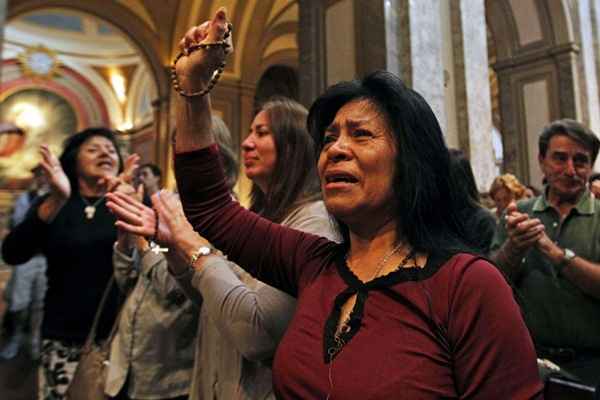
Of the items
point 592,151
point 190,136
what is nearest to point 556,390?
point 190,136

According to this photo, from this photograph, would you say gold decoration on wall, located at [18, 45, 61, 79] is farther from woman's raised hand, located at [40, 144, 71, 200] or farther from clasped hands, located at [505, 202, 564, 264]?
clasped hands, located at [505, 202, 564, 264]

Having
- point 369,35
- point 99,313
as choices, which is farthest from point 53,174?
point 369,35

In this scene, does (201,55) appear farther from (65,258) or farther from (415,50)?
(415,50)

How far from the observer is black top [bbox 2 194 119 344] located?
6.86 feet

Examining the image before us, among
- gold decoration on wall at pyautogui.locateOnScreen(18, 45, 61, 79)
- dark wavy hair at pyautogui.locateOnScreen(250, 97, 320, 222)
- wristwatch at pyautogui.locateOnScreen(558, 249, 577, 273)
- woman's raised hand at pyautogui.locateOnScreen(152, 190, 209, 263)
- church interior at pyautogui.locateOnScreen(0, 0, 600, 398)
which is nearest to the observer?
woman's raised hand at pyautogui.locateOnScreen(152, 190, 209, 263)

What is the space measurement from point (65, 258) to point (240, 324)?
1.34 metres

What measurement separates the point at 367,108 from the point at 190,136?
0.41 metres

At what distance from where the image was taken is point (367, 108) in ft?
3.39

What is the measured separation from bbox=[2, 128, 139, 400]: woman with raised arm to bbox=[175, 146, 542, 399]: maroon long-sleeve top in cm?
134

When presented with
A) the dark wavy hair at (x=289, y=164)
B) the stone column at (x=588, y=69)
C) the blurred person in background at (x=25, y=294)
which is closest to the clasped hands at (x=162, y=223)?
the dark wavy hair at (x=289, y=164)

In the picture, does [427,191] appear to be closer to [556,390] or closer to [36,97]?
[556,390]

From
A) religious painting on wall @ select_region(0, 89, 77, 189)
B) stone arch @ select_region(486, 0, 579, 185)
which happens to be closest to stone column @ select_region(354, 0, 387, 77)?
stone arch @ select_region(486, 0, 579, 185)

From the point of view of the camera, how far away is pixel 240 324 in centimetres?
115

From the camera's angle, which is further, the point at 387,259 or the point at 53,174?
the point at 53,174
